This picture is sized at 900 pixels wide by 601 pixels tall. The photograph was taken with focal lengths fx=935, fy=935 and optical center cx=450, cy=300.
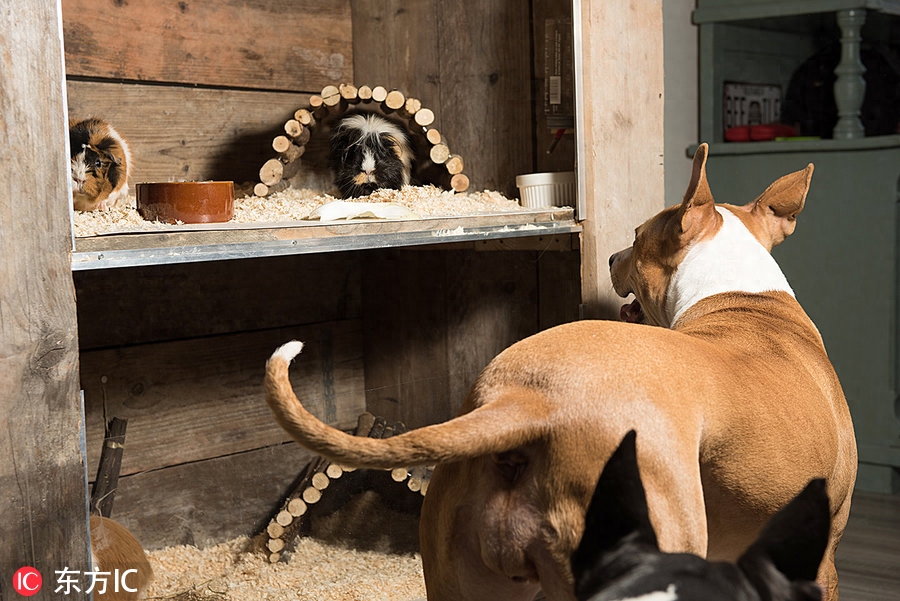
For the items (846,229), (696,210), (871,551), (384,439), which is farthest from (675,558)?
(846,229)

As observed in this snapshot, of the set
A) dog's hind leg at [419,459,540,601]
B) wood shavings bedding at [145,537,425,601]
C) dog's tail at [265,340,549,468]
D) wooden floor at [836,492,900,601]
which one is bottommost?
wooden floor at [836,492,900,601]

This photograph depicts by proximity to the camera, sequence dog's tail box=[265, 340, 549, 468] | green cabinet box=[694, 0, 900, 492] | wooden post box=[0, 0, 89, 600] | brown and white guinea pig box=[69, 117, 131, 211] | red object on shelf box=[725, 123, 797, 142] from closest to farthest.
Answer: dog's tail box=[265, 340, 549, 468], wooden post box=[0, 0, 89, 600], brown and white guinea pig box=[69, 117, 131, 211], green cabinet box=[694, 0, 900, 492], red object on shelf box=[725, 123, 797, 142]

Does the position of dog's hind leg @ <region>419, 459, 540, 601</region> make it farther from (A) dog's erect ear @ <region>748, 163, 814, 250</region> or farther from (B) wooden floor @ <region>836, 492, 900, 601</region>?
(B) wooden floor @ <region>836, 492, 900, 601</region>

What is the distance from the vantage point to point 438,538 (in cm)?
117

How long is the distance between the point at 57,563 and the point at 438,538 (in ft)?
1.95

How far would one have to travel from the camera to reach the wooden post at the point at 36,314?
4.25 ft

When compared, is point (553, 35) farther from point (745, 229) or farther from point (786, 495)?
point (786, 495)

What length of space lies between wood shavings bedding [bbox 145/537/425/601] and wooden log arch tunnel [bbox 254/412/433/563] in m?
0.03

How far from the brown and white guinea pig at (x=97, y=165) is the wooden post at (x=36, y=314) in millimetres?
419

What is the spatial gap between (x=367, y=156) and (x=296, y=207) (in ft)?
1.05

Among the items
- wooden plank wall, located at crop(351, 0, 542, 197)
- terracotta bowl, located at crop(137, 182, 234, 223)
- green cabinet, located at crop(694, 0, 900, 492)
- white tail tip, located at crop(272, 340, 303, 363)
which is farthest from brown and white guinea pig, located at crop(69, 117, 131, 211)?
green cabinet, located at crop(694, 0, 900, 492)

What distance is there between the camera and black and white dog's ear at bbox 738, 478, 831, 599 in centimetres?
53

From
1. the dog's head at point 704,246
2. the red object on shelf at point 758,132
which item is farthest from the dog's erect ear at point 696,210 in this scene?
the red object on shelf at point 758,132

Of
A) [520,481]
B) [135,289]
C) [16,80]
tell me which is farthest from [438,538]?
[135,289]
